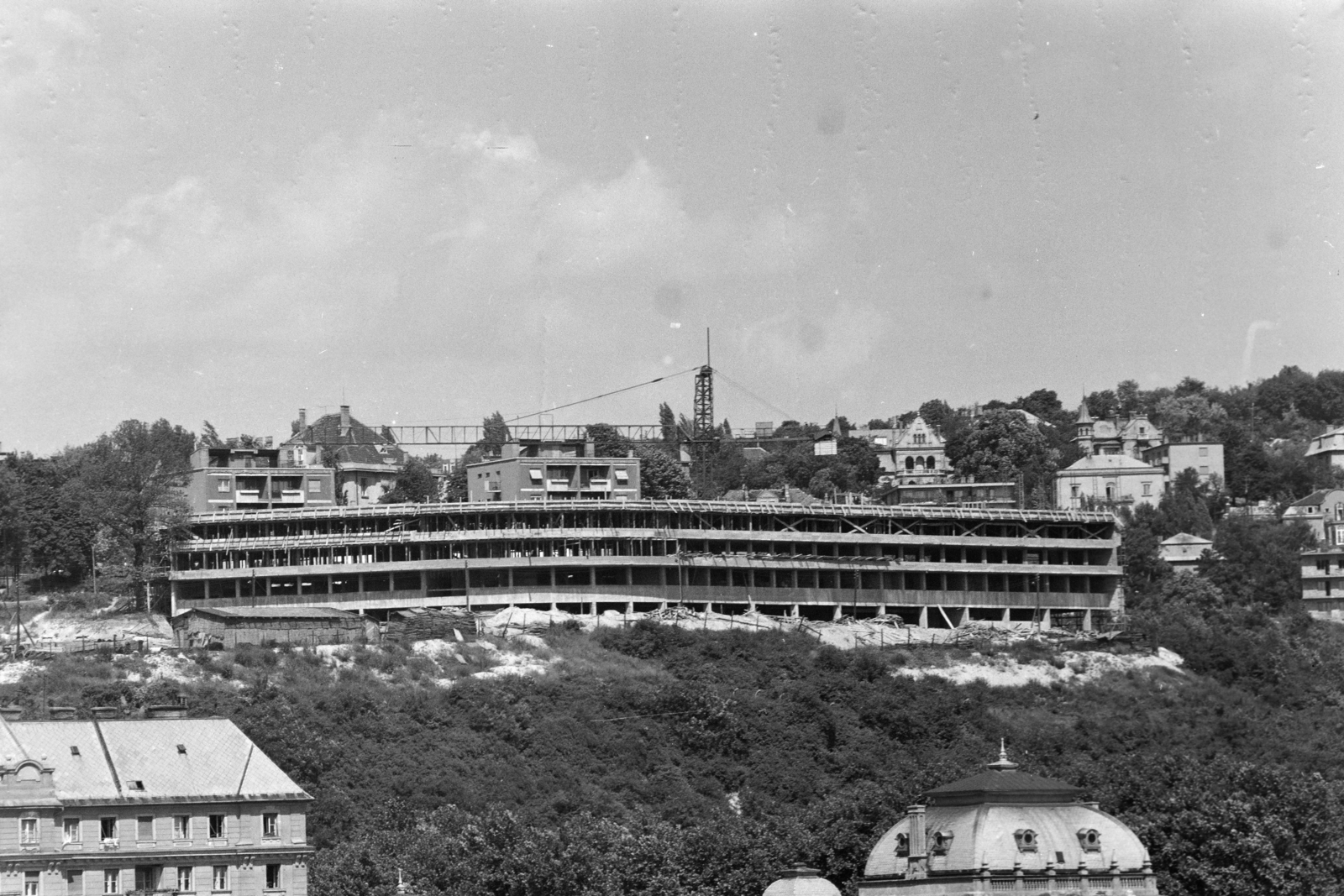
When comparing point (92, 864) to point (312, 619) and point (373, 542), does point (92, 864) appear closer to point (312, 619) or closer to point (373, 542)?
point (312, 619)

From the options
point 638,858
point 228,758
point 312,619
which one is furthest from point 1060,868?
point 312,619

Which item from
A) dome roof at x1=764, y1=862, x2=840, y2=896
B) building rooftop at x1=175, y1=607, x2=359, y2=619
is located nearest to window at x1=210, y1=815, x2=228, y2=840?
dome roof at x1=764, y1=862, x2=840, y2=896

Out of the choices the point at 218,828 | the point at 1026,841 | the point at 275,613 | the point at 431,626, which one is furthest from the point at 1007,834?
the point at 275,613

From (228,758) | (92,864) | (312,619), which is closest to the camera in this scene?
(92,864)

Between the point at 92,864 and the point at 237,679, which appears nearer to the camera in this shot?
the point at 92,864

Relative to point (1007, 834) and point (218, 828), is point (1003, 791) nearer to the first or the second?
point (1007, 834)

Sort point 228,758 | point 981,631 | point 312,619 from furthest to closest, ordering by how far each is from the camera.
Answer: point 981,631
point 312,619
point 228,758

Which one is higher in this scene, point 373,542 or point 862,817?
point 373,542
